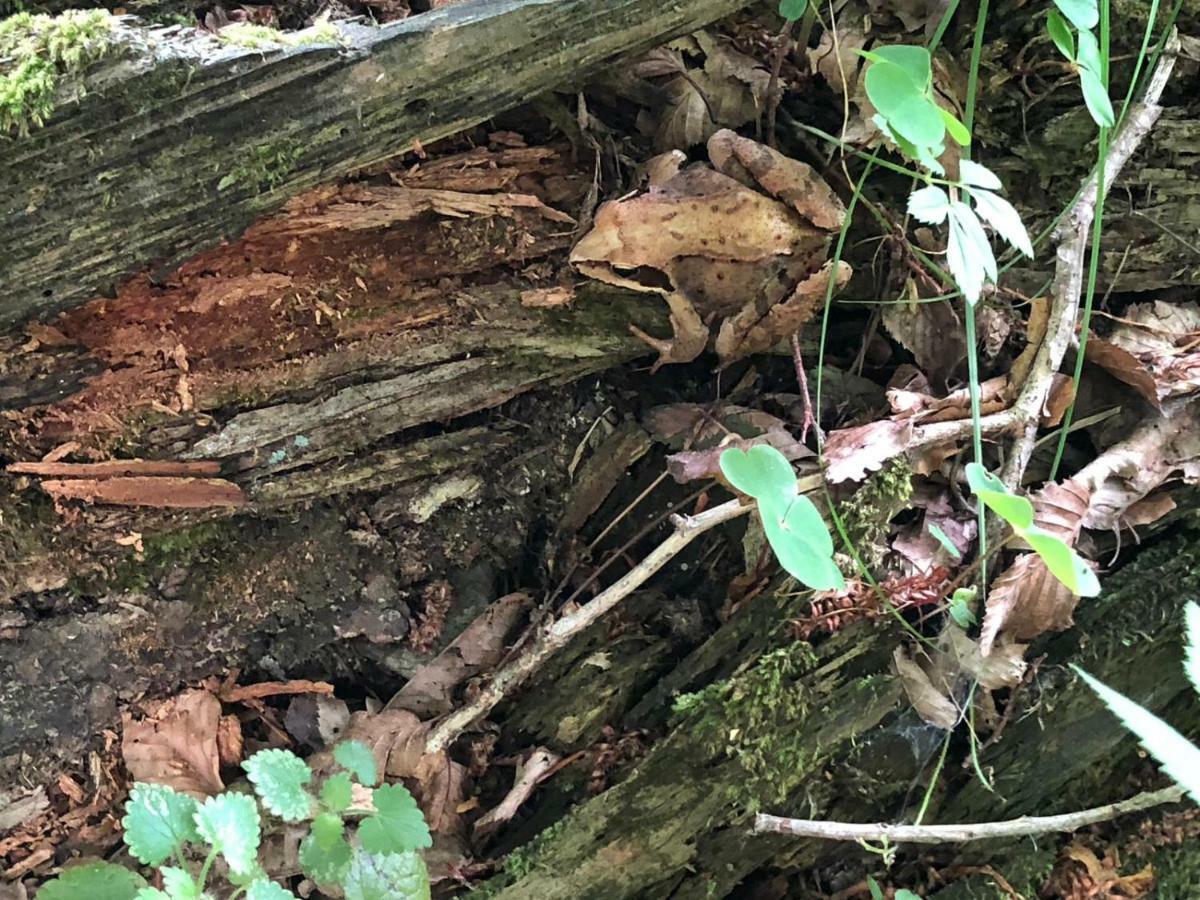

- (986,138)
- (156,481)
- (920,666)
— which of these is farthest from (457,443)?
(986,138)

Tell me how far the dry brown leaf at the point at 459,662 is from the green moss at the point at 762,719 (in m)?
0.44

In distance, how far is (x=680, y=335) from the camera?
1.82 meters

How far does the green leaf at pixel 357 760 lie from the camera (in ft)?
5.54

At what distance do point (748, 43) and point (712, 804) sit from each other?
5.34 ft

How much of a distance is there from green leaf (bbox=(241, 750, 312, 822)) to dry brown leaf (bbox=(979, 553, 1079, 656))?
1.35 m

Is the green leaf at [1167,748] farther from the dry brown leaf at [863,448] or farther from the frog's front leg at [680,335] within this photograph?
the frog's front leg at [680,335]

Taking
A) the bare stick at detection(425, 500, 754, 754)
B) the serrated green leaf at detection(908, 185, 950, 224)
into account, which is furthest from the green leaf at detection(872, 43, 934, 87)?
the bare stick at detection(425, 500, 754, 754)

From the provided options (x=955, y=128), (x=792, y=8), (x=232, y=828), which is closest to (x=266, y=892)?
(x=232, y=828)

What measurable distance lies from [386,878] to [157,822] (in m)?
0.44

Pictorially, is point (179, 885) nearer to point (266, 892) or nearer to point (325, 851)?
point (266, 892)

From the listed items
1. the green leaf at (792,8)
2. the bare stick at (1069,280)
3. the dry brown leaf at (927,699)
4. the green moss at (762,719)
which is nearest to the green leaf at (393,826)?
the green moss at (762,719)

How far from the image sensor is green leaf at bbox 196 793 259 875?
1.43m

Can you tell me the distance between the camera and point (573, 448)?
1965 mm

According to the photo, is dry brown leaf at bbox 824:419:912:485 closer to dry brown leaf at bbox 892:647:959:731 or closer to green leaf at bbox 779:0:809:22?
dry brown leaf at bbox 892:647:959:731
